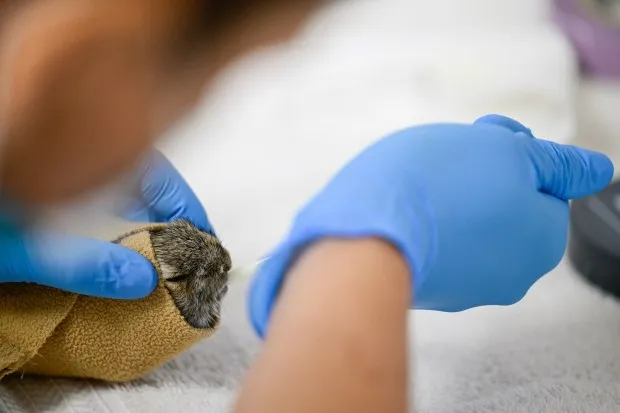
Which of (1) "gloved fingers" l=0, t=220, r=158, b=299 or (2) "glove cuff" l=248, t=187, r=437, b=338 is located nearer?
(2) "glove cuff" l=248, t=187, r=437, b=338

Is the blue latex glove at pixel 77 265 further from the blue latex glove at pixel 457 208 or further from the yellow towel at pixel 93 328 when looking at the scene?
the blue latex glove at pixel 457 208

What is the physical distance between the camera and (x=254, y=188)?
1.09 metres

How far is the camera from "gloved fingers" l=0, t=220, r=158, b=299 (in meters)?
0.64

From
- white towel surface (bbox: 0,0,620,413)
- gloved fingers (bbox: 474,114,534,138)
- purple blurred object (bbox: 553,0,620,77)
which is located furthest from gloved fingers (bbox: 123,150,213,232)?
purple blurred object (bbox: 553,0,620,77)

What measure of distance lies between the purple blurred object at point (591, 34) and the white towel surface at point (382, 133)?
0.05 meters

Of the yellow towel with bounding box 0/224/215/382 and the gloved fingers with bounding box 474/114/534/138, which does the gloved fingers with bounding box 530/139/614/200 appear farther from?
the yellow towel with bounding box 0/224/215/382

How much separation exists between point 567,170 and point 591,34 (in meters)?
0.73

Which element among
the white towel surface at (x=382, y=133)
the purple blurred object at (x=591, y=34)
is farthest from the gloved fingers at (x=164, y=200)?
the purple blurred object at (x=591, y=34)

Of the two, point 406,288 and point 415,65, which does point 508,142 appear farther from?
point 415,65

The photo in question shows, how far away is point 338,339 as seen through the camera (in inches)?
14.7

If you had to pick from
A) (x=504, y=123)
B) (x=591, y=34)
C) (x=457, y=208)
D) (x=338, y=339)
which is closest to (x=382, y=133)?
(x=591, y=34)

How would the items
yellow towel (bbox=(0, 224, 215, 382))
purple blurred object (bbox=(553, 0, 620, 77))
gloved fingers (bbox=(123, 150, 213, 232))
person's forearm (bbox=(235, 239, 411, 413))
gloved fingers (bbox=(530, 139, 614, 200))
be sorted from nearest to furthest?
person's forearm (bbox=(235, 239, 411, 413)) → gloved fingers (bbox=(530, 139, 614, 200)) → yellow towel (bbox=(0, 224, 215, 382)) → gloved fingers (bbox=(123, 150, 213, 232)) → purple blurred object (bbox=(553, 0, 620, 77))

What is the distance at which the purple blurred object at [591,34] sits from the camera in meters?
1.22

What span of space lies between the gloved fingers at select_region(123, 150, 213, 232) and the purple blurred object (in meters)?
0.73
